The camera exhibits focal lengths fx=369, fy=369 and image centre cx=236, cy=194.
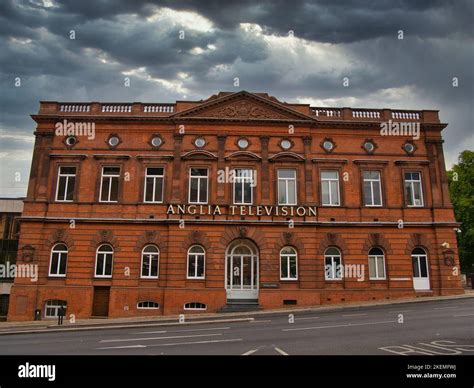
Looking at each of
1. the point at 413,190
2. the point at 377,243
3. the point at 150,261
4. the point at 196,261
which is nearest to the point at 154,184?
the point at 150,261

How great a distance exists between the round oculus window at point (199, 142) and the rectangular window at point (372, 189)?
1281 cm

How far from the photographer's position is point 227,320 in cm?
2083

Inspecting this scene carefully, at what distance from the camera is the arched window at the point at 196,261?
26.8m

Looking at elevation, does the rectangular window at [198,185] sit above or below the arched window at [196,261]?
above

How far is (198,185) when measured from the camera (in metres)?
28.2

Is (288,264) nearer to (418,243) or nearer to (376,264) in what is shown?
(376,264)

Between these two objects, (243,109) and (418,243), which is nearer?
(418,243)

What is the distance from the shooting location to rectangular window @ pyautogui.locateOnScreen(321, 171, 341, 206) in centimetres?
2855

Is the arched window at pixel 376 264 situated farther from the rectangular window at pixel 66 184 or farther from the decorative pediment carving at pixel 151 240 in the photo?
the rectangular window at pixel 66 184

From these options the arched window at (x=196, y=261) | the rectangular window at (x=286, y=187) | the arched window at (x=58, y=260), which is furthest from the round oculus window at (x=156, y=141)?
the arched window at (x=58, y=260)

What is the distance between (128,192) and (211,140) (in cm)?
747

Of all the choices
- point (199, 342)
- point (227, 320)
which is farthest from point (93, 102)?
point (199, 342)

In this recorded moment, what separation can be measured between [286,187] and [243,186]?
3.33 m

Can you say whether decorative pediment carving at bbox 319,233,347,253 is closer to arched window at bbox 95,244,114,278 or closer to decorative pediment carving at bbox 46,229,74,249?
arched window at bbox 95,244,114,278
